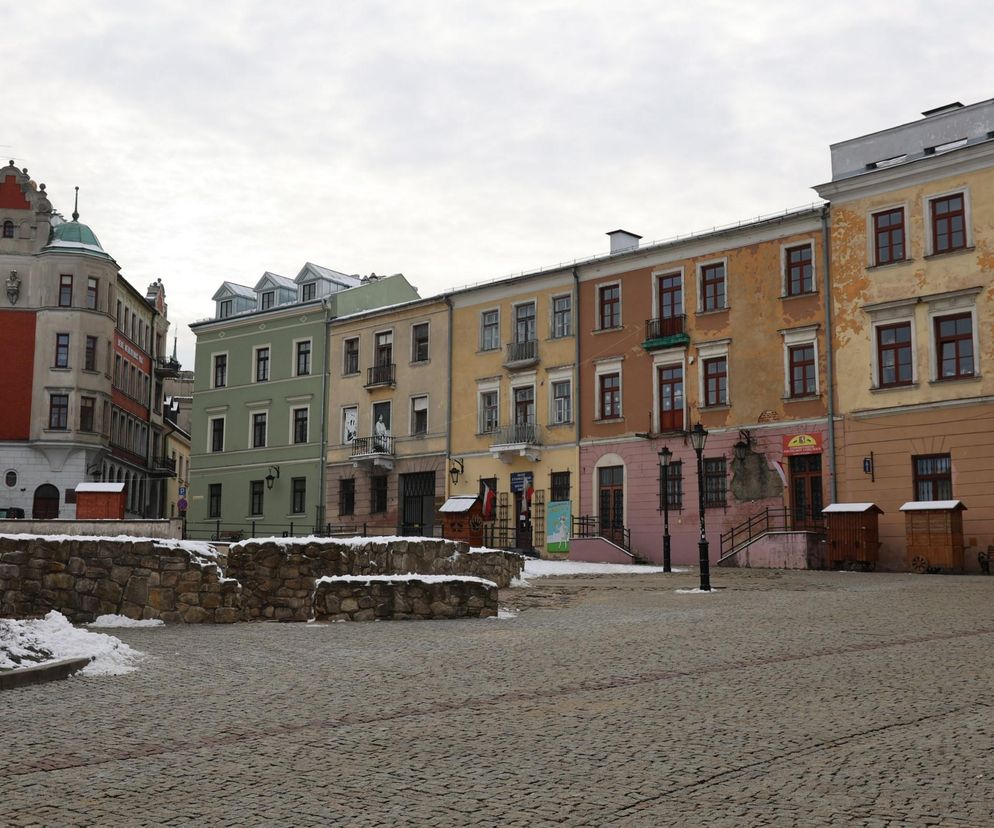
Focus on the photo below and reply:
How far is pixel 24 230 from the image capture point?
5484cm

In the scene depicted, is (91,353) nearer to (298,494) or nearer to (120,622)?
(298,494)

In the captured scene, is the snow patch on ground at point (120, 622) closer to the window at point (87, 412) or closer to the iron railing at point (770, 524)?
the iron railing at point (770, 524)

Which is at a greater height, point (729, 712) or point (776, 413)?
point (776, 413)

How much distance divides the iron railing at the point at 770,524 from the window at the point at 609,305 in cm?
909

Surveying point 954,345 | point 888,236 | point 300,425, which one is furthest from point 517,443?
point 954,345

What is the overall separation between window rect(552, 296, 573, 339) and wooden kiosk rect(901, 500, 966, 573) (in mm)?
15917

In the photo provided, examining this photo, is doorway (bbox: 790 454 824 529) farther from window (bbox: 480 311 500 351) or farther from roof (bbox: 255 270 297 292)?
roof (bbox: 255 270 297 292)

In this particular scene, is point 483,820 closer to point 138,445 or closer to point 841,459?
point 841,459

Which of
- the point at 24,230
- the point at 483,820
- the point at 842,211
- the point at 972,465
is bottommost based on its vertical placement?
the point at 483,820

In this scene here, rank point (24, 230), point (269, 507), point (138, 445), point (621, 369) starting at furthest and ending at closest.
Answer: point (138, 445) → point (24, 230) → point (269, 507) → point (621, 369)

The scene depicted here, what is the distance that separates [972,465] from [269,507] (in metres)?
31.2

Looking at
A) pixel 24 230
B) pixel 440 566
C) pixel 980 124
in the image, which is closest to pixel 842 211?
pixel 980 124

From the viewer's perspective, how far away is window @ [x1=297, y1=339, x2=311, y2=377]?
51688 mm

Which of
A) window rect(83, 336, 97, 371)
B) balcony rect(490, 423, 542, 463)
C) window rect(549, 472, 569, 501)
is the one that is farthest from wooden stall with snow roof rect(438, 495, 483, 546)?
window rect(83, 336, 97, 371)
